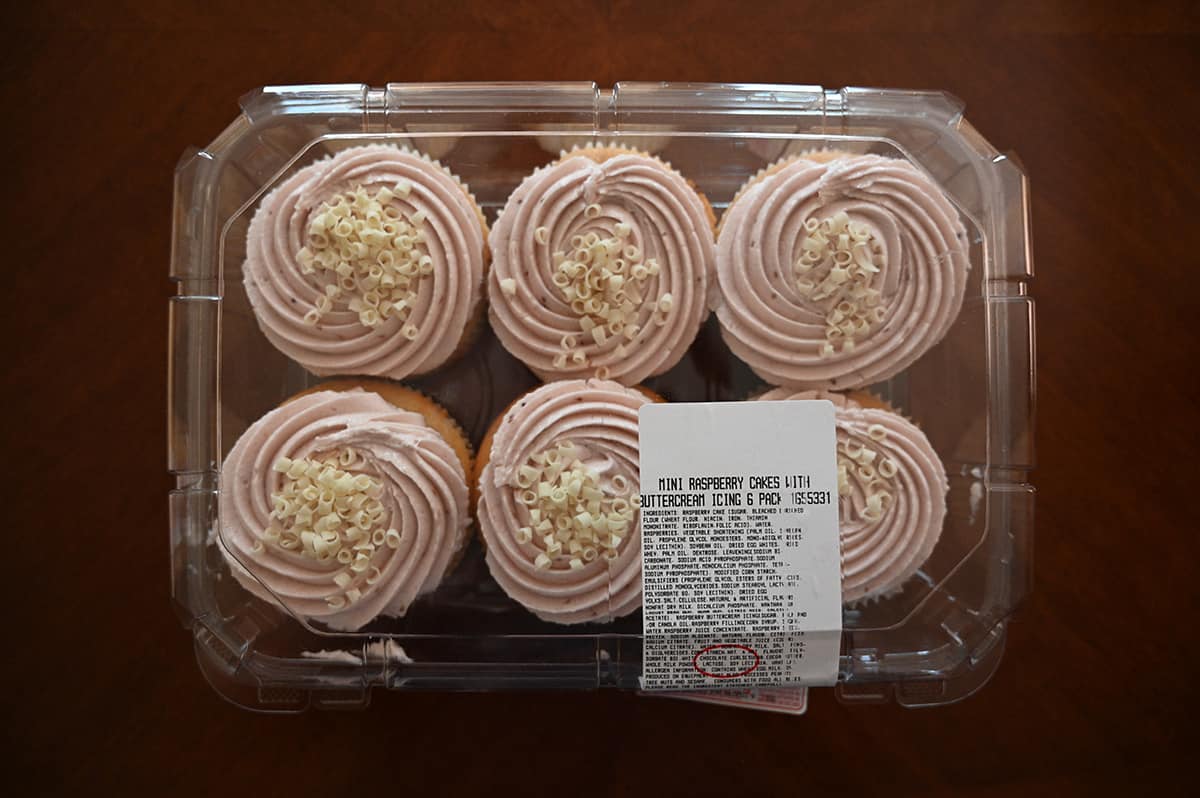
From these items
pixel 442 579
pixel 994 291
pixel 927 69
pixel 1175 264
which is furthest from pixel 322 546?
pixel 1175 264

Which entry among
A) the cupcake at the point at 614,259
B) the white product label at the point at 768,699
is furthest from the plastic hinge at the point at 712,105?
the white product label at the point at 768,699

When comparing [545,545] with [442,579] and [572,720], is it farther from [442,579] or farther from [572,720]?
[572,720]

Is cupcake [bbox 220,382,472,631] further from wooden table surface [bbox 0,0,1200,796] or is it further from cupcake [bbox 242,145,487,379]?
wooden table surface [bbox 0,0,1200,796]

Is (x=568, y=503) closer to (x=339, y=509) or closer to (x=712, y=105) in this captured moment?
(x=339, y=509)

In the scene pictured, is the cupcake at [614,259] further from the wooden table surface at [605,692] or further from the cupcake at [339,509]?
the wooden table surface at [605,692]

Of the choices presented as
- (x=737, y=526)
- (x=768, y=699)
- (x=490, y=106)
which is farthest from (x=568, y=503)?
(x=490, y=106)

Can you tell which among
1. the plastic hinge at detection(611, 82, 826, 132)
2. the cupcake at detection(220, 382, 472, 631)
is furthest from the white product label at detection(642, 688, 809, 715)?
the plastic hinge at detection(611, 82, 826, 132)
